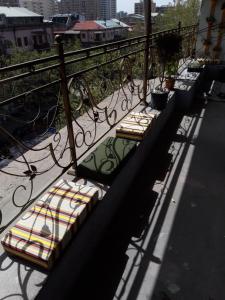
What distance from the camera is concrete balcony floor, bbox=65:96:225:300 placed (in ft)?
6.23

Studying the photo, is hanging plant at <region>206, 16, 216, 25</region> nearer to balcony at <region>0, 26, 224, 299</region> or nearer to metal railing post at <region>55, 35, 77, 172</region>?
balcony at <region>0, 26, 224, 299</region>

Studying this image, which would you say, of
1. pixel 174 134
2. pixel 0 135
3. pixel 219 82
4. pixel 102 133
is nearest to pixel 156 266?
pixel 0 135

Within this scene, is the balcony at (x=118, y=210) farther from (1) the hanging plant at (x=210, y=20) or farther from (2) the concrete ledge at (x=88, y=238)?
(1) the hanging plant at (x=210, y=20)

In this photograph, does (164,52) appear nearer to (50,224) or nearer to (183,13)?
(50,224)

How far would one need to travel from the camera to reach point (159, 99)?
396cm

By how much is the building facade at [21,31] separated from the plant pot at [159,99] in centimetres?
2602

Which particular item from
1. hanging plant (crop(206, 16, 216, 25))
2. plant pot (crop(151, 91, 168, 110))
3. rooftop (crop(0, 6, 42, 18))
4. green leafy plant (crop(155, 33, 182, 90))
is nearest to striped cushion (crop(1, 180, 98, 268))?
plant pot (crop(151, 91, 168, 110))

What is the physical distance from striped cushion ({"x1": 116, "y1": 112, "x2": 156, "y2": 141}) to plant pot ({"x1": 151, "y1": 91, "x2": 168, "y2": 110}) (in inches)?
25.3

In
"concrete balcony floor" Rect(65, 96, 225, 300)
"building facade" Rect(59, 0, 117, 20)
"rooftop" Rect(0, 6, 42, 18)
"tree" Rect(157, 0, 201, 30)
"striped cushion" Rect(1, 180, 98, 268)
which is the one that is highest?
"building facade" Rect(59, 0, 117, 20)

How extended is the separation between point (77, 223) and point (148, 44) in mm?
3311

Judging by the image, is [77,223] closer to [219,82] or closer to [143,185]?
[143,185]

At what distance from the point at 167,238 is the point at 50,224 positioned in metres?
1.17

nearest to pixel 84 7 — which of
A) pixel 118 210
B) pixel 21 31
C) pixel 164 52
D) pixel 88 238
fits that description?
pixel 21 31

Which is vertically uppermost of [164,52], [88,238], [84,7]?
[84,7]
